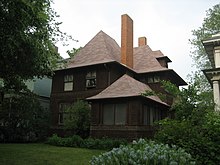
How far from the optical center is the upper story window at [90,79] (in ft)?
76.0

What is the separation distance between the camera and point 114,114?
19.4 meters

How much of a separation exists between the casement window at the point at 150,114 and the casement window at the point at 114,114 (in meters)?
1.53

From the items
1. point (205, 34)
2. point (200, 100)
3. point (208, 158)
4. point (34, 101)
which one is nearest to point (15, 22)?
point (200, 100)

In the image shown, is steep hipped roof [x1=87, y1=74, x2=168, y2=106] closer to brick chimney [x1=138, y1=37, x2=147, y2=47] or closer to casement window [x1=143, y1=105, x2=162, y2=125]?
casement window [x1=143, y1=105, x2=162, y2=125]

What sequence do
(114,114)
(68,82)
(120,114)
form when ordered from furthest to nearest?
(68,82) < (114,114) < (120,114)

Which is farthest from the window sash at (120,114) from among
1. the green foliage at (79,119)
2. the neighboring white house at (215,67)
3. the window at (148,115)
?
the neighboring white house at (215,67)

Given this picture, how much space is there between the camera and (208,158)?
7.02 m

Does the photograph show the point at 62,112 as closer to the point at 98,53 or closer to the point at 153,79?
the point at 98,53

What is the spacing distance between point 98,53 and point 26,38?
13.8m

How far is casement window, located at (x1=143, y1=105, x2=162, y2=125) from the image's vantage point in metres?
19.5

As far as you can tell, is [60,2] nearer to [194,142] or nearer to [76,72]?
[194,142]

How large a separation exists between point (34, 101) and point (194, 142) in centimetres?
1666

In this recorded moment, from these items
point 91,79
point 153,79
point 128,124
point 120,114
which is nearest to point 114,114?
point 120,114

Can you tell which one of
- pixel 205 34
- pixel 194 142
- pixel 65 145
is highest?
pixel 205 34
